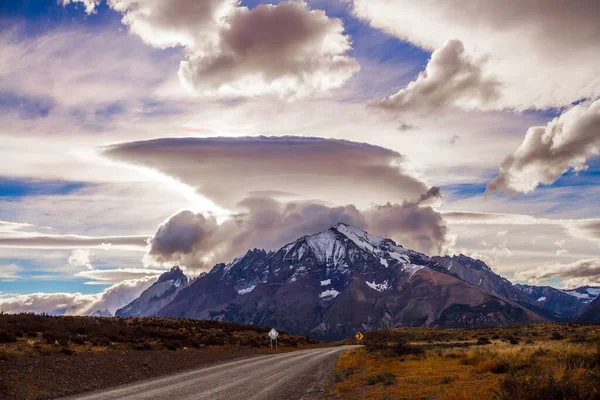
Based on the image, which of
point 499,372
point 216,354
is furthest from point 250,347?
point 499,372

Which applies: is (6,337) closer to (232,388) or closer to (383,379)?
(232,388)

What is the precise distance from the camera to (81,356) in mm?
30406

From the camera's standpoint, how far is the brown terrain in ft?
78.1

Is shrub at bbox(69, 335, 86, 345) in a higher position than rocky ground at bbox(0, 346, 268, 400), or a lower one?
higher

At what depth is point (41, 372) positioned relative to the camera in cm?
2506

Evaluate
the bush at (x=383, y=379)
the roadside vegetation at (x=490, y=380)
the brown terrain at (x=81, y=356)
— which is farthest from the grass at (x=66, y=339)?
the bush at (x=383, y=379)

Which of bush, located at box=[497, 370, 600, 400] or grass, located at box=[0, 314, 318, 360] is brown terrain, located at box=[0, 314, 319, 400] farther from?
bush, located at box=[497, 370, 600, 400]

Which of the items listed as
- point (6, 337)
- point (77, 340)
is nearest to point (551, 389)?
point (6, 337)

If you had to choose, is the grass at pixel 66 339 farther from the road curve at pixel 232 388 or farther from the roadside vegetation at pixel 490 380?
the roadside vegetation at pixel 490 380

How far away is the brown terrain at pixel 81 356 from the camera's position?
23.8 metres

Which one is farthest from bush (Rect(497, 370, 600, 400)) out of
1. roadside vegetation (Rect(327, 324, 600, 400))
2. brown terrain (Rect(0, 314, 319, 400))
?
brown terrain (Rect(0, 314, 319, 400))

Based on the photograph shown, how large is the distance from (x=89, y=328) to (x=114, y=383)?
19.2 metres

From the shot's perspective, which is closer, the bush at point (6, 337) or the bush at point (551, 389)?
the bush at point (551, 389)

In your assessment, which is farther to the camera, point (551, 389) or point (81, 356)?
point (81, 356)
